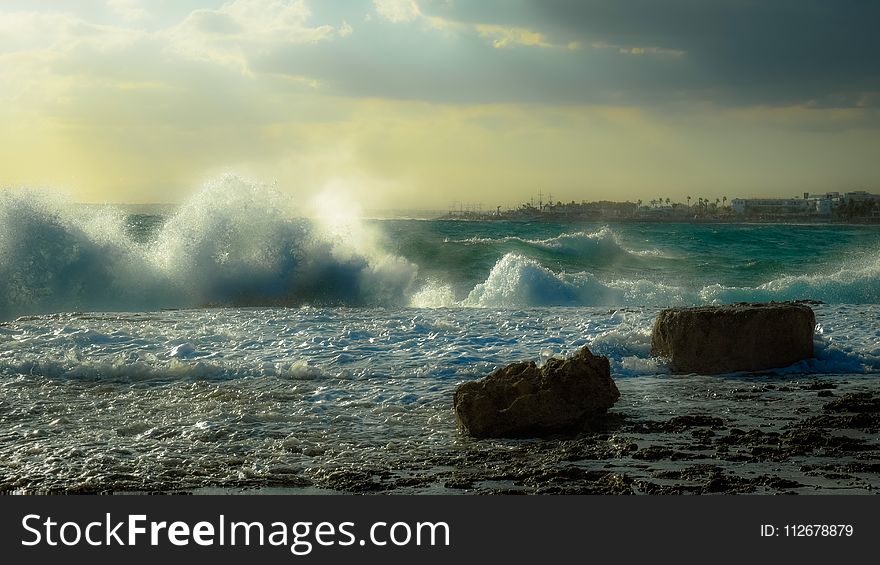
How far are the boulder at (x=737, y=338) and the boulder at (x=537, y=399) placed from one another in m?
2.07

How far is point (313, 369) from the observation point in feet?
24.9

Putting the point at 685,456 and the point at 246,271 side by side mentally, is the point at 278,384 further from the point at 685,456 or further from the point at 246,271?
the point at 246,271

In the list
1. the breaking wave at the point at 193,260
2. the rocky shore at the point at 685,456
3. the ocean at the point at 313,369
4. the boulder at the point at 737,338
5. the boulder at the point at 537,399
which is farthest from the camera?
the breaking wave at the point at 193,260

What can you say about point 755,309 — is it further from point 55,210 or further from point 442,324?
point 55,210

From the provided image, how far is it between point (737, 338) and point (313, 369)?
3891 millimetres

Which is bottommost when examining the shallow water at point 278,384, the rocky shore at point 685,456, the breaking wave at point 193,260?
the rocky shore at point 685,456

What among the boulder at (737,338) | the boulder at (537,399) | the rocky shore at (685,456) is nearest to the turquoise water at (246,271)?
the boulder at (737,338)

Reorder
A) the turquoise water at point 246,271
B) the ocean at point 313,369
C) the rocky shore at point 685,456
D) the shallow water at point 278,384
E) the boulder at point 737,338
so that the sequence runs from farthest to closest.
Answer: the turquoise water at point 246,271 < the boulder at point 737,338 < the shallow water at point 278,384 < the ocean at point 313,369 < the rocky shore at point 685,456

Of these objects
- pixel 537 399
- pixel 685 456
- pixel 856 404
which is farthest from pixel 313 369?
pixel 856 404

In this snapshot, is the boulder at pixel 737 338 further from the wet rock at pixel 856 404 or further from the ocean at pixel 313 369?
the wet rock at pixel 856 404

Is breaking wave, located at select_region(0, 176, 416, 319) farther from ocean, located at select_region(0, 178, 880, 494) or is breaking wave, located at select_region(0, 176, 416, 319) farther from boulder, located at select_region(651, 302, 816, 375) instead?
boulder, located at select_region(651, 302, 816, 375)

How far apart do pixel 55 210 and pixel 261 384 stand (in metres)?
12.4

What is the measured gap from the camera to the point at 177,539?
11.5 ft

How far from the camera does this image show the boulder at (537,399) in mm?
5410
